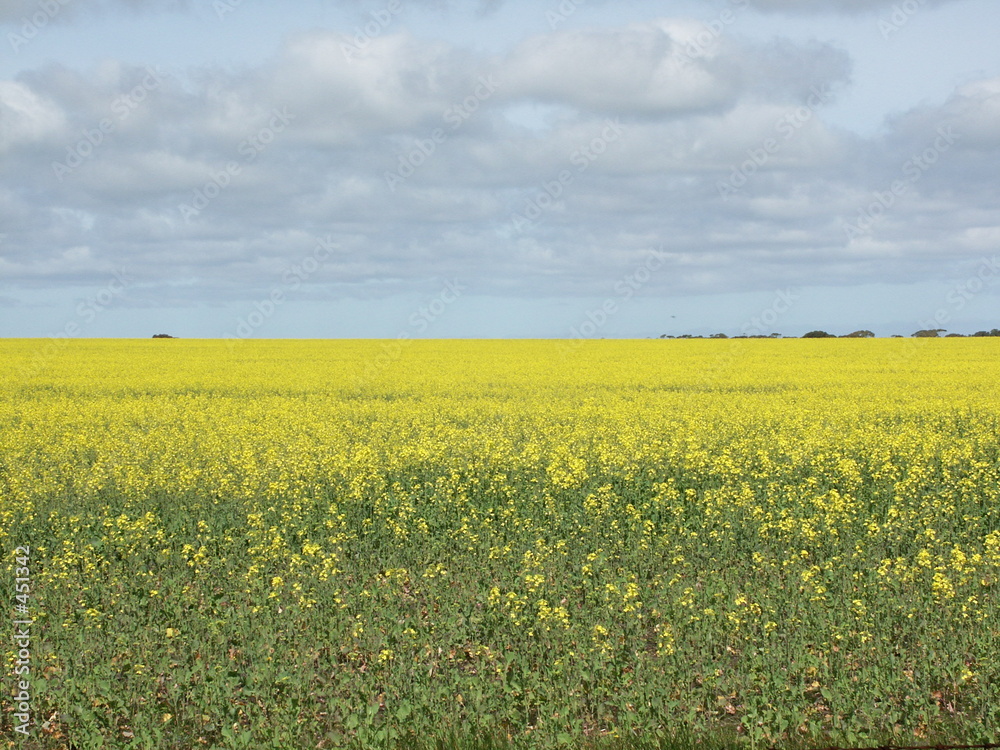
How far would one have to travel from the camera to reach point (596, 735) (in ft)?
22.7

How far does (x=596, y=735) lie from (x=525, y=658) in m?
1.15

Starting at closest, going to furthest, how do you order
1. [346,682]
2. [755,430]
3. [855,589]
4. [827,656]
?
[346,682] < [827,656] < [855,589] < [755,430]

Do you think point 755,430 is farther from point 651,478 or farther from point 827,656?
point 827,656

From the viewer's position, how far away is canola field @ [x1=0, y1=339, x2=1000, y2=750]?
713 centimetres

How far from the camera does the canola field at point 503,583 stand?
713 cm

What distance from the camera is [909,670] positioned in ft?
26.0

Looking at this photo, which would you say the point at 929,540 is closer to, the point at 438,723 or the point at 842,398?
the point at 438,723

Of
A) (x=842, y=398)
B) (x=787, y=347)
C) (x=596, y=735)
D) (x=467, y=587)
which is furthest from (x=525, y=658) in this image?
(x=787, y=347)

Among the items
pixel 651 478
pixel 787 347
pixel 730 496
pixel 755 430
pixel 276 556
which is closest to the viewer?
pixel 276 556

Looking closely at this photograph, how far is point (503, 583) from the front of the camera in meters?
9.62

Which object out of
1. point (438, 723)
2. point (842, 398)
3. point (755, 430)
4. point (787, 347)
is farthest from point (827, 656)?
point (787, 347)

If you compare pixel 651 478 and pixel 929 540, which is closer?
pixel 929 540

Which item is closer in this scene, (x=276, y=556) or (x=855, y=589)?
(x=855, y=589)

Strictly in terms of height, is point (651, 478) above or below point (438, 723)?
above
